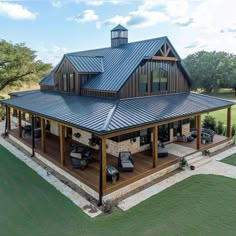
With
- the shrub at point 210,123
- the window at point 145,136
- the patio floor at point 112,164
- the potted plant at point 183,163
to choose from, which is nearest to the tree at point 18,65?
the patio floor at point 112,164

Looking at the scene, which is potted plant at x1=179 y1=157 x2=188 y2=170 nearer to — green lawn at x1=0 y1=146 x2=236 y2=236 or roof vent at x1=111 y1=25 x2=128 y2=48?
green lawn at x1=0 y1=146 x2=236 y2=236

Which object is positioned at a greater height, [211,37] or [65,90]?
[211,37]

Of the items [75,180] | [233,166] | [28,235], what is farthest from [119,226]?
A: [233,166]

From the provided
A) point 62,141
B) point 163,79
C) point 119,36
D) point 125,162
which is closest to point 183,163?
point 125,162

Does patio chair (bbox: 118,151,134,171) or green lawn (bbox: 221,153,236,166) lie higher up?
patio chair (bbox: 118,151,134,171)

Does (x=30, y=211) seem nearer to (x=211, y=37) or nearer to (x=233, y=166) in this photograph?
(x=233, y=166)

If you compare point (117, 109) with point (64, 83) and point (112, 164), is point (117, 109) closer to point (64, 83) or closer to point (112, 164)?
point (112, 164)

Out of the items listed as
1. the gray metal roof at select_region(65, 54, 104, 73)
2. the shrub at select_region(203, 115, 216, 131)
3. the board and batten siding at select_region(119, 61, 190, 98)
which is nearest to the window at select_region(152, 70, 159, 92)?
the board and batten siding at select_region(119, 61, 190, 98)

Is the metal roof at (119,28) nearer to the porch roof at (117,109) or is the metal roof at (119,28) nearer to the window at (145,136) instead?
the porch roof at (117,109)
